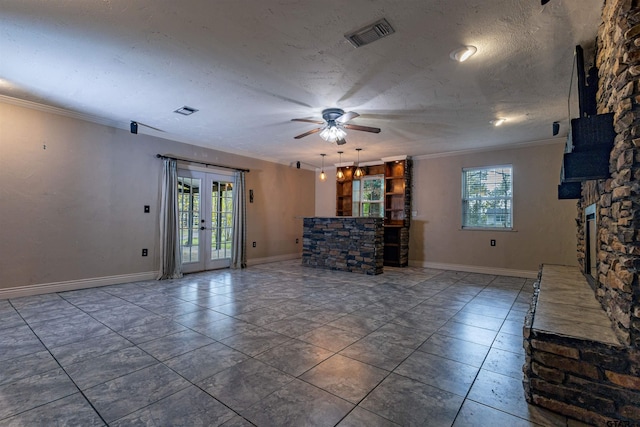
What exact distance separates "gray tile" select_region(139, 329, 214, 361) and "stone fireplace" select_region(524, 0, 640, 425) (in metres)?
2.48

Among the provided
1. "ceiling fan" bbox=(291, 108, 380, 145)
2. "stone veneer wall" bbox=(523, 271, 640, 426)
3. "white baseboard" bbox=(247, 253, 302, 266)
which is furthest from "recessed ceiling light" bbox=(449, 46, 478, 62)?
"white baseboard" bbox=(247, 253, 302, 266)

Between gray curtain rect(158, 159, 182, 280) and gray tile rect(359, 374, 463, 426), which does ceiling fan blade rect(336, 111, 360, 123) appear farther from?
gray curtain rect(158, 159, 182, 280)

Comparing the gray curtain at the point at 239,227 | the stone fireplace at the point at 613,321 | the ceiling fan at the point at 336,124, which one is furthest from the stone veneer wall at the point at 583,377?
the gray curtain at the point at 239,227

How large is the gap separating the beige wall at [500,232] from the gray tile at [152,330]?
5.34 metres

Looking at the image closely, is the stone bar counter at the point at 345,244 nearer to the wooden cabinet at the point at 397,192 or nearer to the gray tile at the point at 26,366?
the wooden cabinet at the point at 397,192

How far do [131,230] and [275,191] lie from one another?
341 centimetres

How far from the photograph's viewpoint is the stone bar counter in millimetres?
5961

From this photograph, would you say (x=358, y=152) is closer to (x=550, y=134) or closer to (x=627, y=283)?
(x=550, y=134)

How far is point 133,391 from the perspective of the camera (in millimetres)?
1881

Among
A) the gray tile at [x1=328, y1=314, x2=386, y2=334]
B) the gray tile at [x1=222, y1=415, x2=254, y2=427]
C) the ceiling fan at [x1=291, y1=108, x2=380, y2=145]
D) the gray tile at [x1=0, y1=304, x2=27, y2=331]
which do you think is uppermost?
the ceiling fan at [x1=291, y1=108, x2=380, y2=145]

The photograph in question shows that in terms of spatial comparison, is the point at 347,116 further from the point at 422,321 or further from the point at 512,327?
the point at 512,327

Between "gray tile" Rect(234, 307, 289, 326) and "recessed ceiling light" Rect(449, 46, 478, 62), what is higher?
"recessed ceiling light" Rect(449, 46, 478, 62)

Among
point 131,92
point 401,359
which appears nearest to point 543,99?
point 401,359

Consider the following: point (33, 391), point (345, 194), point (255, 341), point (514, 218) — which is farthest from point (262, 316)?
point (345, 194)
